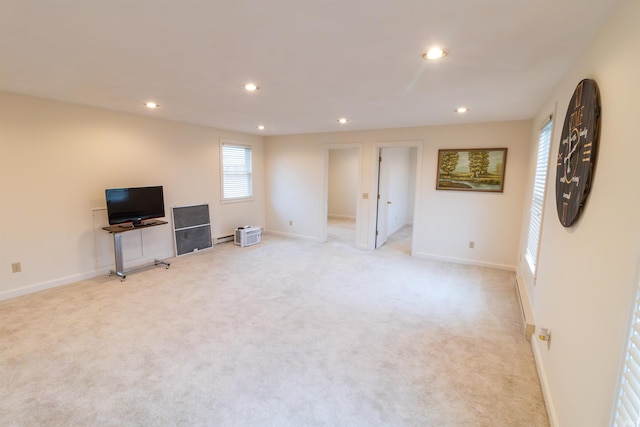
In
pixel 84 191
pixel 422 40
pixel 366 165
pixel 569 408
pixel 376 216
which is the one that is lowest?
pixel 569 408

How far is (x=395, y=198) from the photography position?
A: 697 cm

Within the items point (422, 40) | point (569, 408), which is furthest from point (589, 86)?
point (569, 408)

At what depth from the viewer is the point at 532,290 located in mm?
2918

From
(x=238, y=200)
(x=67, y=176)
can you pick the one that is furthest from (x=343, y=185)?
(x=67, y=176)

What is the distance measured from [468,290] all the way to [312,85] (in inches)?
123

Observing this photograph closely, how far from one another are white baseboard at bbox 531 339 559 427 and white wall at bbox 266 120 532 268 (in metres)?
2.38

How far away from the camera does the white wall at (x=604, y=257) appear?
112 centimetres

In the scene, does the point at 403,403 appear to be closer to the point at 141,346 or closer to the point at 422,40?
the point at 141,346

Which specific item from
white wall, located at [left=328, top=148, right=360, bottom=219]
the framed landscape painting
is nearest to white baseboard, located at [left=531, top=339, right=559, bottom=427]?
the framed landscape painting

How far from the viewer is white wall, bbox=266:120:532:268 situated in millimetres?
4391

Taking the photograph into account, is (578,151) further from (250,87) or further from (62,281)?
(62,281)

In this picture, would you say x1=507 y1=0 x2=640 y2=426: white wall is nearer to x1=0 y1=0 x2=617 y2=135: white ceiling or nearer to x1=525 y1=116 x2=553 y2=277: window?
x1=0 y1=0 x2=617 y2=135: white ceiling

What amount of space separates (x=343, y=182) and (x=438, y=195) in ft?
14.2

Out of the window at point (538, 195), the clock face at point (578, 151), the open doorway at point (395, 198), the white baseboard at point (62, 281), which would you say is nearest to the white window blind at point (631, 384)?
the clock face at point (578, 151)
